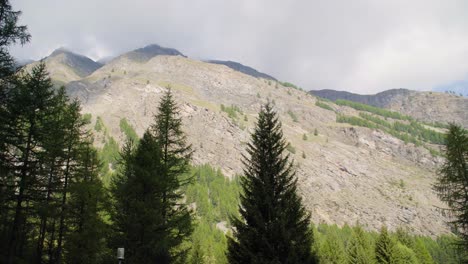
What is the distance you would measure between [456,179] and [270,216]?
16.9 meters

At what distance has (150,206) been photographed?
60.8 ft

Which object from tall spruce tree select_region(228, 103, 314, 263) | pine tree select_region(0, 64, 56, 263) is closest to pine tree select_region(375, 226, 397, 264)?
tall spruce tree select_region(228, 103, 314, 263)

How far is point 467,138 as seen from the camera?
2548cm

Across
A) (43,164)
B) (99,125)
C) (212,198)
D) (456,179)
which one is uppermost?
(99,125)

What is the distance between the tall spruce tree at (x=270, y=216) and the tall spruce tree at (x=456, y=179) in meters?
14.3

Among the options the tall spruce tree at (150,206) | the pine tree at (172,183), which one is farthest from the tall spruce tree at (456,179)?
the tall spruce tree at (150,206)

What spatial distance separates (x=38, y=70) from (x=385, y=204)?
551ft

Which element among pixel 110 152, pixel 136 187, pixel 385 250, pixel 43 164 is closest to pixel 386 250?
pixel 385 250

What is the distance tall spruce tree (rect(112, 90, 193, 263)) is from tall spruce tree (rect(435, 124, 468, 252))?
18.5m

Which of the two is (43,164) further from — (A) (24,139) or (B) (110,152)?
(B) (110,152)

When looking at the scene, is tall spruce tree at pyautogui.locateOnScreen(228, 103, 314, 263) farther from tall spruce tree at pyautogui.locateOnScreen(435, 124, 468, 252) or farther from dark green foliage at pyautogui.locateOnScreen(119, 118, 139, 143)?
dark green foliage at pyautogui.locateOnScreen(119, 118, 139, 143)

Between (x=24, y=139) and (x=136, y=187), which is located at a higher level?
(x=24, y=139)

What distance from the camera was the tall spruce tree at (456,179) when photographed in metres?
24.2

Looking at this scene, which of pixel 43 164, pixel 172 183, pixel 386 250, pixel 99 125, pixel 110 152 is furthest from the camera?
pixel 99 125
